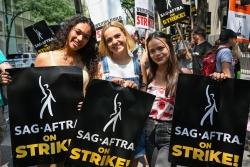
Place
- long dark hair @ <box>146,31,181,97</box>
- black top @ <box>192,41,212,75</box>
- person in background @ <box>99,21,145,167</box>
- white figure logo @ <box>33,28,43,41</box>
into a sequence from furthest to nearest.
A: white figure logo @ <box>33,28,43,41</box>, black top @ <box>192,41,212,75</box>, person in background @ <box>99,21,145,167</box>, long dark hair @ <box>146,31,181,97</box>

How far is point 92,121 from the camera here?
2783mm

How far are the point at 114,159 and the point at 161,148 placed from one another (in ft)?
1.46

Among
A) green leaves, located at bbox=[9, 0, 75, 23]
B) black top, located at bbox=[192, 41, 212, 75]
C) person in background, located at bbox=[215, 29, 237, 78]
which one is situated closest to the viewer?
person in background, located at bbox=[215, 29, 237, 78]

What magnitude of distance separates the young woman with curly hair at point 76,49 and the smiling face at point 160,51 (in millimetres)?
587

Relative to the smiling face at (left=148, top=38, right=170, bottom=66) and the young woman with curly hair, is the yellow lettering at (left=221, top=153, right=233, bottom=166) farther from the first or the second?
the young woman with curly hair

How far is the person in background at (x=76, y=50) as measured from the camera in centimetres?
308

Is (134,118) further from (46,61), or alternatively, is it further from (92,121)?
(46,61)

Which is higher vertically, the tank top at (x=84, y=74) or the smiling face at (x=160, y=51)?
the smiling face at (x=160, y=51)

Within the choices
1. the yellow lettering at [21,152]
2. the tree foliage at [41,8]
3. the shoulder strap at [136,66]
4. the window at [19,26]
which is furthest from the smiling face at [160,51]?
the window at [19,26]

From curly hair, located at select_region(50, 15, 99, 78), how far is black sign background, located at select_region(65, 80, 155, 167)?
1.48ft

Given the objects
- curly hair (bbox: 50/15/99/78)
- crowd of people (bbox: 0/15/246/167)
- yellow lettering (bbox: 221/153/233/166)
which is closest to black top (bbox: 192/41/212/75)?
crowd of people (bbox: 0/15/246/167)

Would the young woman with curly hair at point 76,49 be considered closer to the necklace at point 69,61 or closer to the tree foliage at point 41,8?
the necklace at point 69,61

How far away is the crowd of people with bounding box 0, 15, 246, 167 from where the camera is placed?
116 inches

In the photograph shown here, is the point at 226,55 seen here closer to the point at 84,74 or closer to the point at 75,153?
the point at 84,74
